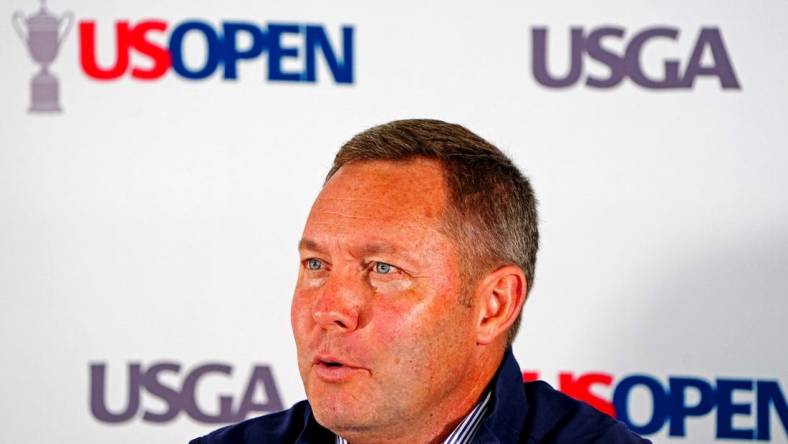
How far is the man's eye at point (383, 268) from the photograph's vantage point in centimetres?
162

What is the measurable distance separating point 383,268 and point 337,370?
0.17 meters

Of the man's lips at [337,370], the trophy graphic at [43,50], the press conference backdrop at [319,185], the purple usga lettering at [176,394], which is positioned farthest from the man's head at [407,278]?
the trophy graphic at [43,50]

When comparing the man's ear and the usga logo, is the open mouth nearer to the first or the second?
the man's ear

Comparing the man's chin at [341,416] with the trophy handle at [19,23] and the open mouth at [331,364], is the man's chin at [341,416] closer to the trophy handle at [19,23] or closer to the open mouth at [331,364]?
the open mouth at [331,364]

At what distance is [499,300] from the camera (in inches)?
68.6

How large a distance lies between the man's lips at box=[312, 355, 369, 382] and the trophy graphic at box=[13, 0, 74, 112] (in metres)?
1.62

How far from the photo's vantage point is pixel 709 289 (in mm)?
2713

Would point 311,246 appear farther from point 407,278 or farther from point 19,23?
point 19,23

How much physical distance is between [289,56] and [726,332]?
1347mm

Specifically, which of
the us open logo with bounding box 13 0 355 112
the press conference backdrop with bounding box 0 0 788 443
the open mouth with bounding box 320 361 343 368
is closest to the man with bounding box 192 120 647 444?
the open mouth with bounding box 320 361 343 368

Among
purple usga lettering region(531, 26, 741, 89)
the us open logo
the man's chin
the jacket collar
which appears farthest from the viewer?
the us open logo

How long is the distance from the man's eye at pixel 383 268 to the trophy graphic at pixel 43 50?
5.22 feet

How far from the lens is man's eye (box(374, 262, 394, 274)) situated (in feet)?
5.31

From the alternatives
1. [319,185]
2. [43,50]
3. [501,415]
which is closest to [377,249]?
[501,415]
